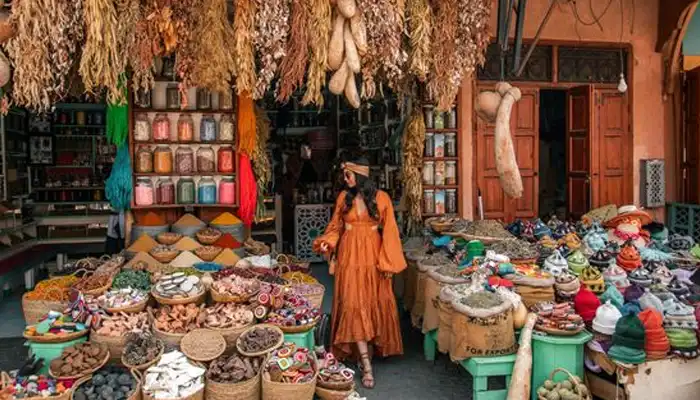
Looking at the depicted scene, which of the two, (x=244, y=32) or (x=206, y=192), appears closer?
(x=244, y=32)

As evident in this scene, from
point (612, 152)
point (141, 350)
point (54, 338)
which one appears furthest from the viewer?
point (612, 152)

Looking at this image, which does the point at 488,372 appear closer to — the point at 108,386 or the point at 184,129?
the point at 108,386

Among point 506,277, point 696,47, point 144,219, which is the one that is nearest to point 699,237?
point 696,47

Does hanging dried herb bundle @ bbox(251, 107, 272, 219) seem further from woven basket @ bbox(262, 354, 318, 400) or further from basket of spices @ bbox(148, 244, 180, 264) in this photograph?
woven basket @ bbox(262, 354, 318, 400)

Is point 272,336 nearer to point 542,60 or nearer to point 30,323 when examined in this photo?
point 30,323

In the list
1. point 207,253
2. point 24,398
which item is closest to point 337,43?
point 207,253

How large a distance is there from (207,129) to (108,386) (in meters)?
2.91

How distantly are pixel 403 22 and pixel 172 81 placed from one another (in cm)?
240

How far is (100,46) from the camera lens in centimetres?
401

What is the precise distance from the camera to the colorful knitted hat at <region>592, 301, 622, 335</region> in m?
3.92

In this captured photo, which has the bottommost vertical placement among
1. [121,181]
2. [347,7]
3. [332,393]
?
[332,393]

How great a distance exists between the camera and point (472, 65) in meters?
4.85

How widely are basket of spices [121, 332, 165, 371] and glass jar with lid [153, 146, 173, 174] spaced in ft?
7.10

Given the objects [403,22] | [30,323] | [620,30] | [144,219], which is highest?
[620,30]
